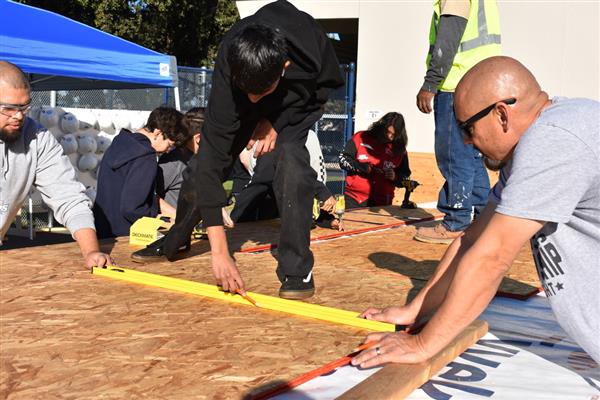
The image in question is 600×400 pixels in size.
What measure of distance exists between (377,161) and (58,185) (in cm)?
455

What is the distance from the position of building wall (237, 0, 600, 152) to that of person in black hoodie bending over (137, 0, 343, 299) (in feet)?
29.1

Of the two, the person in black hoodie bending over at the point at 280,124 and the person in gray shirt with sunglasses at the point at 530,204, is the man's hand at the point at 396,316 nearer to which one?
the person in gray shirt with sunglasses at the point at 530,204

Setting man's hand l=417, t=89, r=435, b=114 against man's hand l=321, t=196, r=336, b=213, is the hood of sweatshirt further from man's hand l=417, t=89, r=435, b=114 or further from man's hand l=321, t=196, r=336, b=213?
man's hand l=417, t=89, r=435, b=114

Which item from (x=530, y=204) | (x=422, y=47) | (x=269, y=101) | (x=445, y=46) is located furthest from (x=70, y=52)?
(x=422, y=47)

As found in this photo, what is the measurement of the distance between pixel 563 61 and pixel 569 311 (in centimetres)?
986

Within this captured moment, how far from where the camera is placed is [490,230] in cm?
168

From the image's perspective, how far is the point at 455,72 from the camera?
4.23 meters

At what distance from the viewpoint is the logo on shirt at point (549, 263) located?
1809 millimetres

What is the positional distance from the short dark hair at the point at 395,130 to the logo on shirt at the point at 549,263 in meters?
5.44

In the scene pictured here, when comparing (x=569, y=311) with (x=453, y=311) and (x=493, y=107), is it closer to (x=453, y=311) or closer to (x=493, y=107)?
(x=453, y=311)

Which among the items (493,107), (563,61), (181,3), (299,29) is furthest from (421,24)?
(181,3)

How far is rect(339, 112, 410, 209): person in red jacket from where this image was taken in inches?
288

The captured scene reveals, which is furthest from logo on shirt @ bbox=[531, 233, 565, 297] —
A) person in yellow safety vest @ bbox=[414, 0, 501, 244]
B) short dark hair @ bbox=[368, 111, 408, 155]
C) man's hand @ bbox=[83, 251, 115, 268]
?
short dark hair @ bbox=[368, 111, 408, 155]

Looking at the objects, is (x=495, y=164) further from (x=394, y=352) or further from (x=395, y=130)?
(x=395, y=130)
